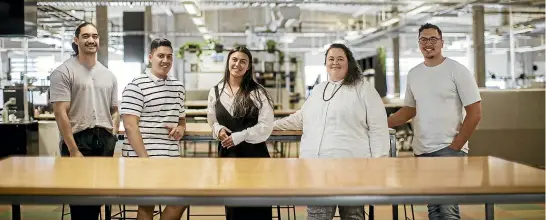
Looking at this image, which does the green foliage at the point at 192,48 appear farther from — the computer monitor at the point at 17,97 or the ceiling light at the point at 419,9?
the ceiling light at the point at 419,9

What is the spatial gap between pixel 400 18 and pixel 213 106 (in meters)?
12.2

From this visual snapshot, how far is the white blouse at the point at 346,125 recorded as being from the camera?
9.10 ft

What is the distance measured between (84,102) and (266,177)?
1.64 metres

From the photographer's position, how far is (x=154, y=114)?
3.05 meters

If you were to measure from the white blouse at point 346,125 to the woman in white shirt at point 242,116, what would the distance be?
318 mm

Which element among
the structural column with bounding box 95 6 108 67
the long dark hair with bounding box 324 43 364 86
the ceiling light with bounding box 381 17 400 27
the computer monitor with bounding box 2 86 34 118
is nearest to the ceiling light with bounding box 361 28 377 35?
the ceiling light with bounding box 381 17 400 27

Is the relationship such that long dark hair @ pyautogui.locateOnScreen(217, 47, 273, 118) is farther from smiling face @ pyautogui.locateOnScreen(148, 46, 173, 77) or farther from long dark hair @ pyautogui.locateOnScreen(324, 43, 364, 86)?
long dark hair @ pyautogui.locateOnScreen(324, 43, 364, 86)

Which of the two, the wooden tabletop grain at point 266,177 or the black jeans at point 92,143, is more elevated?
the black jeans at point 92,143

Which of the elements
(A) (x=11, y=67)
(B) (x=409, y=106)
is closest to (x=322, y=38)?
(A) (x=11, y=67)

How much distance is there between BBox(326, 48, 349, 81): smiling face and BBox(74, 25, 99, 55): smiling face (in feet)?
4.66

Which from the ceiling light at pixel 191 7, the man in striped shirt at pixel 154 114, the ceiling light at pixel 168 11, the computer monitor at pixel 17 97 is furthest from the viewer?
the ceiling light at pixel 168 11

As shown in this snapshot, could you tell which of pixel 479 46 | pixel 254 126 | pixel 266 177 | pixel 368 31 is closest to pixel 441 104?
pixel 254 126

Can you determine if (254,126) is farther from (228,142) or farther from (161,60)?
(161,60)

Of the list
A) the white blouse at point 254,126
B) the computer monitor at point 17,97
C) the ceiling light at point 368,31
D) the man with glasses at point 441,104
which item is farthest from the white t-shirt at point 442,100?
the ceiling light at point 368,31
